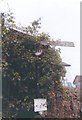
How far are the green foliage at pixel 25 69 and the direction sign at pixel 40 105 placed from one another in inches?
2.6

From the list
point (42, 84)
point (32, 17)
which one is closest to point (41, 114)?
point (42, 84)

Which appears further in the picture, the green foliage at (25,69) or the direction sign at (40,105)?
the direction sign at (40,105)

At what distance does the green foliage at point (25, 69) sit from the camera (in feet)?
15.0

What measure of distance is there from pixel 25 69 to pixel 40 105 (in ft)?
1.85

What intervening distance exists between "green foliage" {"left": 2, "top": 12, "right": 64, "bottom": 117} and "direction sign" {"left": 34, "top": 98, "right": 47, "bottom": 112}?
0.21 feet

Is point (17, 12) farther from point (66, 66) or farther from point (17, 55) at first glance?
point (66, 66)

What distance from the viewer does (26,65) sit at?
4.70 metres

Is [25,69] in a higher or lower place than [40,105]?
higher

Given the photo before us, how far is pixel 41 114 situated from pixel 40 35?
1142 millimetres

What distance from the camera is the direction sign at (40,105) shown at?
4.75m

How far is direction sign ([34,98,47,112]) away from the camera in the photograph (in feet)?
15.6

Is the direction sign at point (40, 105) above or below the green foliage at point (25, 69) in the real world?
below

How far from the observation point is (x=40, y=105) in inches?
189

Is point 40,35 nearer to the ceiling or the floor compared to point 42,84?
nearer to the ceiling
